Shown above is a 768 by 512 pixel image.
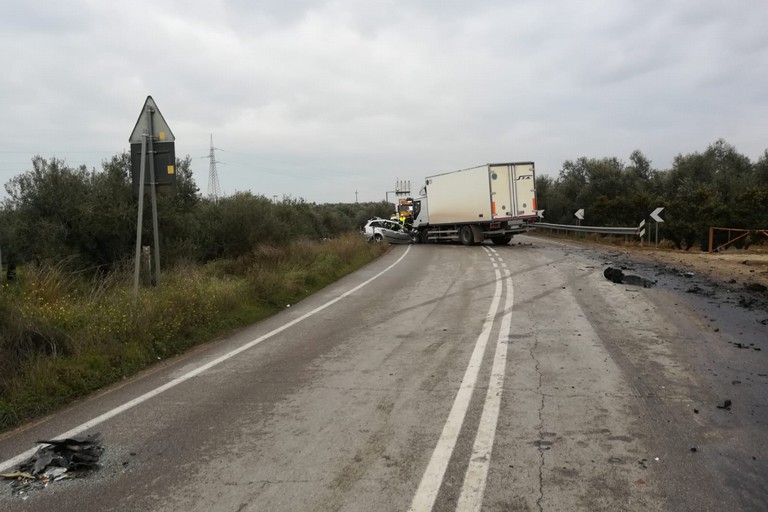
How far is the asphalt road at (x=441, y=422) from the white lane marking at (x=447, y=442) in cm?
2

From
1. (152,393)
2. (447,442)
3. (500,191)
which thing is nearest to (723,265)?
(500,191)

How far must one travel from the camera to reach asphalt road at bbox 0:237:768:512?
11.7 ft

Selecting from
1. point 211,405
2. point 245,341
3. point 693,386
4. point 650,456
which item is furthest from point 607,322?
point 211,405

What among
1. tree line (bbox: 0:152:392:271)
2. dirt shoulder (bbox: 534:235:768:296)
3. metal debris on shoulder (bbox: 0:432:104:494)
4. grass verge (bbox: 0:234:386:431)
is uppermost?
tree line (bbox: 0:152:392:271)

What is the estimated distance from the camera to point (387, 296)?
1248cm

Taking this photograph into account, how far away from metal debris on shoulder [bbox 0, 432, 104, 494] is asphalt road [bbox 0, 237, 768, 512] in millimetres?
109

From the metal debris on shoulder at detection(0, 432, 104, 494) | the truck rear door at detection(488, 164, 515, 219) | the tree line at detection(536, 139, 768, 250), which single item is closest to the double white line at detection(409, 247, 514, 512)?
the metal debris on shoulder at detection(0, 432, 104, 494)

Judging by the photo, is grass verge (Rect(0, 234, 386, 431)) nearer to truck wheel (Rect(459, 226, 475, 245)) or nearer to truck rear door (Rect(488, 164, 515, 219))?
truck rear door (Rect(488, 164, 515, 219))

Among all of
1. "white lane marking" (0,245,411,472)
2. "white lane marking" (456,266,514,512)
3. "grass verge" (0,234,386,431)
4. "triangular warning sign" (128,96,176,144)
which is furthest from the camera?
"triangular warning sign" (128,96,176,144)

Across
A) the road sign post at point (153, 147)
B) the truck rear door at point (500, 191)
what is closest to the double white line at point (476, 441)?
the road sign post at point (153, 147)

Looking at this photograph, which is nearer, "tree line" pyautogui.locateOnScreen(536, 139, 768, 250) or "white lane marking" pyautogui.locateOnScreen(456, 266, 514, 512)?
"white lane marking" pyautogui.locateOnScreen(456, 266, 514, 512)

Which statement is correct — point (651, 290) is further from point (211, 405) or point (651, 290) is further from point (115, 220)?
point (115, 220)

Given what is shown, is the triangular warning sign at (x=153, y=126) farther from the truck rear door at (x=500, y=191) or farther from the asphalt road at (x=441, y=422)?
the truck rear door at (x=500, y=191)

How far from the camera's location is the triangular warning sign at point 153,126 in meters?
8.95
